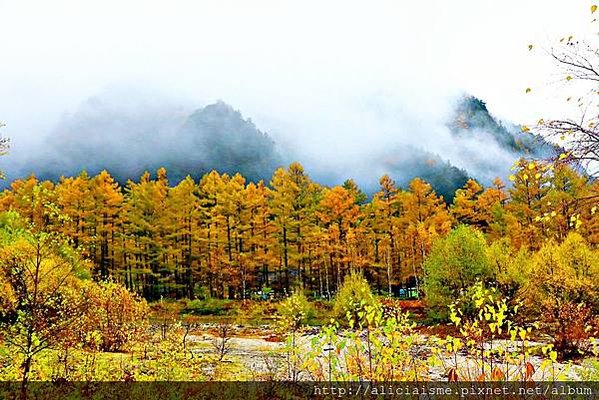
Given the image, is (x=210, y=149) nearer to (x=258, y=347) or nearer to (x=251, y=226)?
(x=251, y=226)

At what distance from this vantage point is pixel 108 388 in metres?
6.56

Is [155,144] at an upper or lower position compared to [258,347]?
upper

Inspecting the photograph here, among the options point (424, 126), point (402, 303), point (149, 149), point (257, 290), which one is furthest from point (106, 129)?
point (402, 303)

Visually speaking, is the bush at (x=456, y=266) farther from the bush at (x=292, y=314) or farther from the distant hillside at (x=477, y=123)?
the distant hillside at (x=477, y=123)

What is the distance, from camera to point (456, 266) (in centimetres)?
1888

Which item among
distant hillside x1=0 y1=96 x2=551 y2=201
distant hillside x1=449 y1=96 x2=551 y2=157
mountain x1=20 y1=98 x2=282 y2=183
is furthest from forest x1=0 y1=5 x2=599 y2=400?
distant hillside x1=449 y1=96 x2=551 y2=157

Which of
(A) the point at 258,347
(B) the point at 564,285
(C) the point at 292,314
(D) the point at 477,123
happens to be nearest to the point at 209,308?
(A) the point at 258,347

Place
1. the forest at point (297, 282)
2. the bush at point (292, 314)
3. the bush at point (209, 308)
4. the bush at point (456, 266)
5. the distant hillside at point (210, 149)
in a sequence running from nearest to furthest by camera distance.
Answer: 1. the forest at point (297, 282)
2. the bush at point (292, 314)
3. the bush at point (456, 266)
4. the bush at point (209, 308)
5. the distant hillside at point (210, 149)

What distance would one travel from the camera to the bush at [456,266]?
18.5 meters

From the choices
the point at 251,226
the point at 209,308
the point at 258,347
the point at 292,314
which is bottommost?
the point at 258,347

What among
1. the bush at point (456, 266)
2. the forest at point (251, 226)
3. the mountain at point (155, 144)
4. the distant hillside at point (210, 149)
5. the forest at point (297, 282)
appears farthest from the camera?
the mountain at point (155, 144)

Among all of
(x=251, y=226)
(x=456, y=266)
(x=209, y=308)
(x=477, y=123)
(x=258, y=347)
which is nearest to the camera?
(x=258, y=347)

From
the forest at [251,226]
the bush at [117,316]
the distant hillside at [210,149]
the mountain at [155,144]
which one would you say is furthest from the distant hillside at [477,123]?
the bush at [117,316]

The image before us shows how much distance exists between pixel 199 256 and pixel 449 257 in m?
17.9
